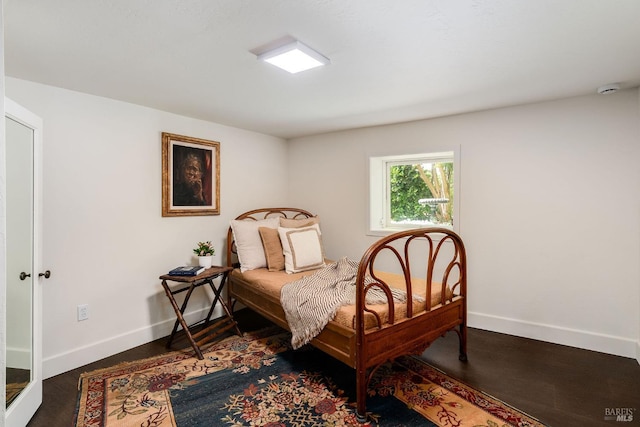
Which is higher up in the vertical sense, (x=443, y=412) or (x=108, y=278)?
(x=108, y=278)

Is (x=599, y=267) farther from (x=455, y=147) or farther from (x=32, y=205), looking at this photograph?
(x=32, y=205)

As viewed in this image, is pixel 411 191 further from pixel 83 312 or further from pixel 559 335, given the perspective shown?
pixel 83 312

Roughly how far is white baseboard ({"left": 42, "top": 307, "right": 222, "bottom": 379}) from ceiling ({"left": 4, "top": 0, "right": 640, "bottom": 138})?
2.03 meters

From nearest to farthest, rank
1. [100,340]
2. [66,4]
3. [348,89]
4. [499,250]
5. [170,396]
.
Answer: [66,4]
[170,396]
[348,89]
[100,340]
[499,250]

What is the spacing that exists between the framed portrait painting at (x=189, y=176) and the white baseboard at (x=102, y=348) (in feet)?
3.57

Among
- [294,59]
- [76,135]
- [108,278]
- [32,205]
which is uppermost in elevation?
[294,59]

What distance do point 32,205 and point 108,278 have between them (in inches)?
38.3

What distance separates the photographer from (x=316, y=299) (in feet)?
7.39

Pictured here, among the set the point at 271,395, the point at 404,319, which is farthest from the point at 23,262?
the point at 404,319

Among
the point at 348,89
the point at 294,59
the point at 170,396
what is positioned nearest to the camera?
the point at 294,59

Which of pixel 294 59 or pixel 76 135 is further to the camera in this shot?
pixel 76 135

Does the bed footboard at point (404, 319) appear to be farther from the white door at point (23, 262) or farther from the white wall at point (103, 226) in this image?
the white wall at point (103, 226)

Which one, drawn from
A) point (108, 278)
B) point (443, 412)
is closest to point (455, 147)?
point (443, 412)

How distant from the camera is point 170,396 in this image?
2.11 m
